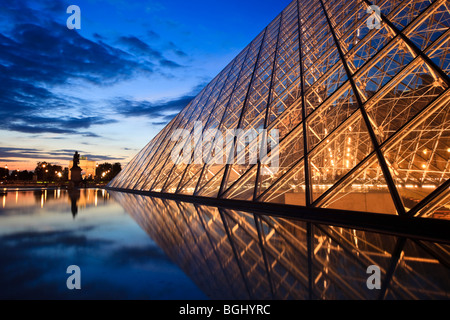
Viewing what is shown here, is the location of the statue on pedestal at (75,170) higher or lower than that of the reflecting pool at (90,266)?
higher

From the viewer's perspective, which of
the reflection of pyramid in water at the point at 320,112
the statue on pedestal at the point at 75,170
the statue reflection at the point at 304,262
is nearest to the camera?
the statue reflection at the point at 304,262

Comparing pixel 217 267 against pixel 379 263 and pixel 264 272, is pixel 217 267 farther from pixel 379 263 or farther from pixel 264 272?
pixel 379 263

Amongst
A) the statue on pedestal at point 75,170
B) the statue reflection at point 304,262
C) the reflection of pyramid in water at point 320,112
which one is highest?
the statue on pedestal at point 75,170

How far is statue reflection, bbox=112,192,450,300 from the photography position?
104 inches

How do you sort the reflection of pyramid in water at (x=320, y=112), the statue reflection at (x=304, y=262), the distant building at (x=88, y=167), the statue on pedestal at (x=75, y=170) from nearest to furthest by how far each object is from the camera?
the statue reflection at (x=304, y=262) → the reflection of pyramid in water at (x=320, y=112) → the statue on pedestal at (x=75, y=170) → the distant building at (x=88, y=167)

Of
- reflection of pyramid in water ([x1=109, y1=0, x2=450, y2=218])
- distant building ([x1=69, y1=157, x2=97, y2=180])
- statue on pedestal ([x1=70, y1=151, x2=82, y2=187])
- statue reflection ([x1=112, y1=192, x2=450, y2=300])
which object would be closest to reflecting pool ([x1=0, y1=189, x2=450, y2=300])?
statue reflection ([x1=112, y1=192, x2=450, y2=300])

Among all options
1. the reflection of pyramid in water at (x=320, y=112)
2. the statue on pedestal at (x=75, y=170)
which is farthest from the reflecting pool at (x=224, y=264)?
the statue on pedestal at (x=75, y=170)

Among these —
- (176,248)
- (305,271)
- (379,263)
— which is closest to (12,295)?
(176,248)

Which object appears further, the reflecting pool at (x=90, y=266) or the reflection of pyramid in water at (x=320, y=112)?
the reflection of pyramid in water at (x=320, y=112)

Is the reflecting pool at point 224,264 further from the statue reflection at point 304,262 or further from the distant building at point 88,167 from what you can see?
the distant building at point 88,167

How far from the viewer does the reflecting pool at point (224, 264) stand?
264cm

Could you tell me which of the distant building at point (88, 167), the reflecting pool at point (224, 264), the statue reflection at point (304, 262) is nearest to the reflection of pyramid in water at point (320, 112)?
the statue reflection at point (304, 262)

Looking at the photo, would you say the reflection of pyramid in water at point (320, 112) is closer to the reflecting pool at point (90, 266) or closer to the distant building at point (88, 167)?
the reflecting pool at point (90, 266)
